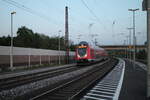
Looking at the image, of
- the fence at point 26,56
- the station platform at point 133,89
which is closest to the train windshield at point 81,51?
the fence at point 26,56

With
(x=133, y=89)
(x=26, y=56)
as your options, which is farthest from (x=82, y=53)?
(x=133, y=89)

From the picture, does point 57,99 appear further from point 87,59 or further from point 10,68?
point 87,59

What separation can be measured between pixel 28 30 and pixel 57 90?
236 feet

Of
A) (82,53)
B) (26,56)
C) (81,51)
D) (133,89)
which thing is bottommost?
(133,89)

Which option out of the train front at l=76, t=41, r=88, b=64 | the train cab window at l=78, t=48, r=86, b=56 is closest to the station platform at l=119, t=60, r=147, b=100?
the train front at l=76, t=41, r=88, b=64

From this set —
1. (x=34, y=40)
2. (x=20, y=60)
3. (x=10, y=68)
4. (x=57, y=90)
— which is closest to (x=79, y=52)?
(x=20, y=60)

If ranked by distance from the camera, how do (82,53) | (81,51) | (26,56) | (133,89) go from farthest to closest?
(81,51) < (82,53) < (26,56) < (133,89)

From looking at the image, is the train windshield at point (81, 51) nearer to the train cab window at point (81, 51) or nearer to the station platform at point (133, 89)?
the train cab window at point (81, 51)

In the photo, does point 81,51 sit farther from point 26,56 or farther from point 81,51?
point 26,56

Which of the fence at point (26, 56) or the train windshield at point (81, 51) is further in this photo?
the train windshield at point (81, 51)

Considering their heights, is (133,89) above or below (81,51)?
below

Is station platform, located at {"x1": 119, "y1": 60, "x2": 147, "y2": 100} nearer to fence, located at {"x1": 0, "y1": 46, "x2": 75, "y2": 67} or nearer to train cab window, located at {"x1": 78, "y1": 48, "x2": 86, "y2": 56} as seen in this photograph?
fence, located at {"x1": 0, "y1": 46, "x2": 75, "y2": 67}

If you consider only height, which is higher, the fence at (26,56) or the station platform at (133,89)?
the fence at (26,56)

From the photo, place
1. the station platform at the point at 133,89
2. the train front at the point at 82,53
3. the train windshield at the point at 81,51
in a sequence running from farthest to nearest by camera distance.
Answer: the train windshield at the point at 81,51 → the train front at the point at 82,53 → the station platform at the point at 133,89
